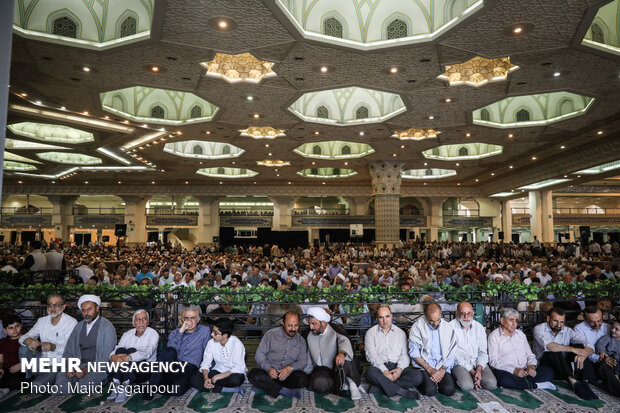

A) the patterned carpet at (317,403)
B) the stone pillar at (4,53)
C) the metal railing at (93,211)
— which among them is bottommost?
the patterned carpet at (317,403)

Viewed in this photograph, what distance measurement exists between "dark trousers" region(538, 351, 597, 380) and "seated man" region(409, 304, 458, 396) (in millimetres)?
1209

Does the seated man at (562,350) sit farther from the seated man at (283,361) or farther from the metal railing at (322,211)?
the metal railing at (322,211)

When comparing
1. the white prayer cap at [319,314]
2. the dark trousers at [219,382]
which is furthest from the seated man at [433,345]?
the dark trousers at [219,382]

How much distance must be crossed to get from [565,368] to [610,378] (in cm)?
41

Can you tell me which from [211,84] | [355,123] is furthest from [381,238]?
[211,84]

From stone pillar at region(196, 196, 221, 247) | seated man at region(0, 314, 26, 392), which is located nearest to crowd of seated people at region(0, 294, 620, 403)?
seated man at region(0, 314, 26, 392)

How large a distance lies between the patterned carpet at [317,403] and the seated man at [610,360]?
131 millimetres

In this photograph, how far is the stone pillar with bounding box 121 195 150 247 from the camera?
27.1 meters

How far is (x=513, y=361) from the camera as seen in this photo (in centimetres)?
441

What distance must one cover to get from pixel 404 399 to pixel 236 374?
1818 millimetres

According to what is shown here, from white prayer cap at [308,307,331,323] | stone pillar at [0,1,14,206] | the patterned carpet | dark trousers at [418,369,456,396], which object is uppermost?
stone pillar at [0,1,14,206]

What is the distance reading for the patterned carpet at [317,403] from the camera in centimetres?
381

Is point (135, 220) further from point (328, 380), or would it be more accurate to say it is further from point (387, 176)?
point (328, 380)

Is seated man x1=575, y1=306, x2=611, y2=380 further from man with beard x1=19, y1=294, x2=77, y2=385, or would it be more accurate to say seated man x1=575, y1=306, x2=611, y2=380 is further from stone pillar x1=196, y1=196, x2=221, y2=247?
stone pillar x1=196, y1=196, x2=221, y2=247
